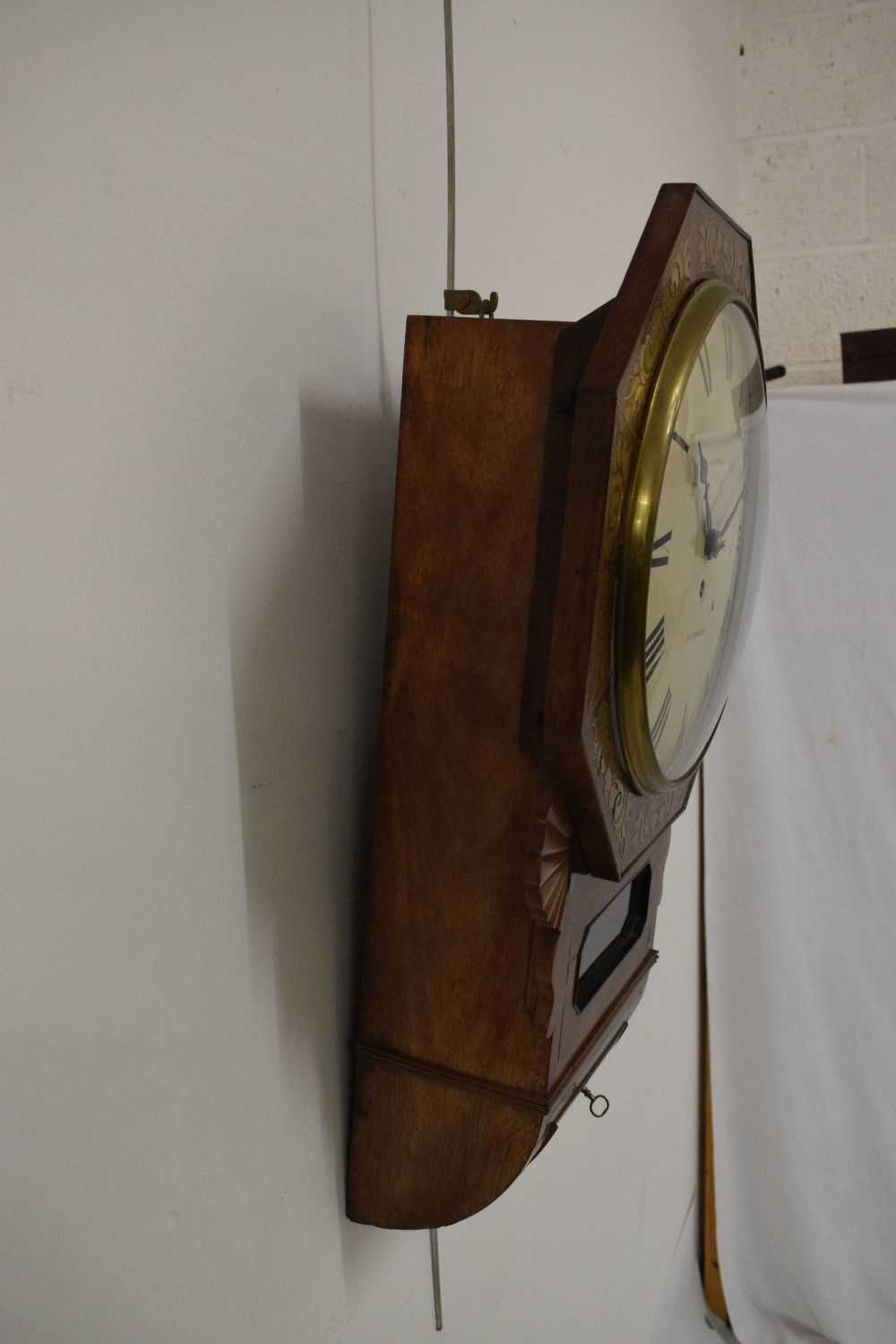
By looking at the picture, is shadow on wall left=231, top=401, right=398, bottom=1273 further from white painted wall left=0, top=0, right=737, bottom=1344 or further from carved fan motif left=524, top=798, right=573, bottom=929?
carved fan motif left=524, top=798, right=573, bottom=929

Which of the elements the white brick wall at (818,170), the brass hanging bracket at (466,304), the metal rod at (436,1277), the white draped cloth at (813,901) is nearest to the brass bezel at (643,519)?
the brass hanging bracket at (466,304)

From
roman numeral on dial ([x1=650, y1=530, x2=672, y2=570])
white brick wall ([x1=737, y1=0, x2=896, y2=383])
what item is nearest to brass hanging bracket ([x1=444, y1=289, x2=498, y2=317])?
roman numeral on dial ([x1=650, y1=530, x2=672, y2=570])

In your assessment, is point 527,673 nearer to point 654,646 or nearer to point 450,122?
point 654,646

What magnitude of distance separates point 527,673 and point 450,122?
1.22ft

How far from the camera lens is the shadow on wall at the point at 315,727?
580mm

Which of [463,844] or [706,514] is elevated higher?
[706,514]

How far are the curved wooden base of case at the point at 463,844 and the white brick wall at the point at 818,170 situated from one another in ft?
4.60

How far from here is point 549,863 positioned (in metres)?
0.57

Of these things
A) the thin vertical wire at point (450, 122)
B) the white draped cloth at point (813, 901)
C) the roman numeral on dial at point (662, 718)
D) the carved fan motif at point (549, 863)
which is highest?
the thin vertical wire at point (450, 122)

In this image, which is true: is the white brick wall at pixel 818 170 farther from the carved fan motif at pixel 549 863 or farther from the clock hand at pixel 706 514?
the carved fan motif at pixel 549 863

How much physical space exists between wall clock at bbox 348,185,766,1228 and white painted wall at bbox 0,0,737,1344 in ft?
0.15

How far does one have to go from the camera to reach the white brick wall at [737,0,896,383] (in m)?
1.73

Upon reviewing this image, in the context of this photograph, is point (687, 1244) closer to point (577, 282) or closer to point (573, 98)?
point (577, 282)

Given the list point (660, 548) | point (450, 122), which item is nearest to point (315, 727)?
point (660, 548)
